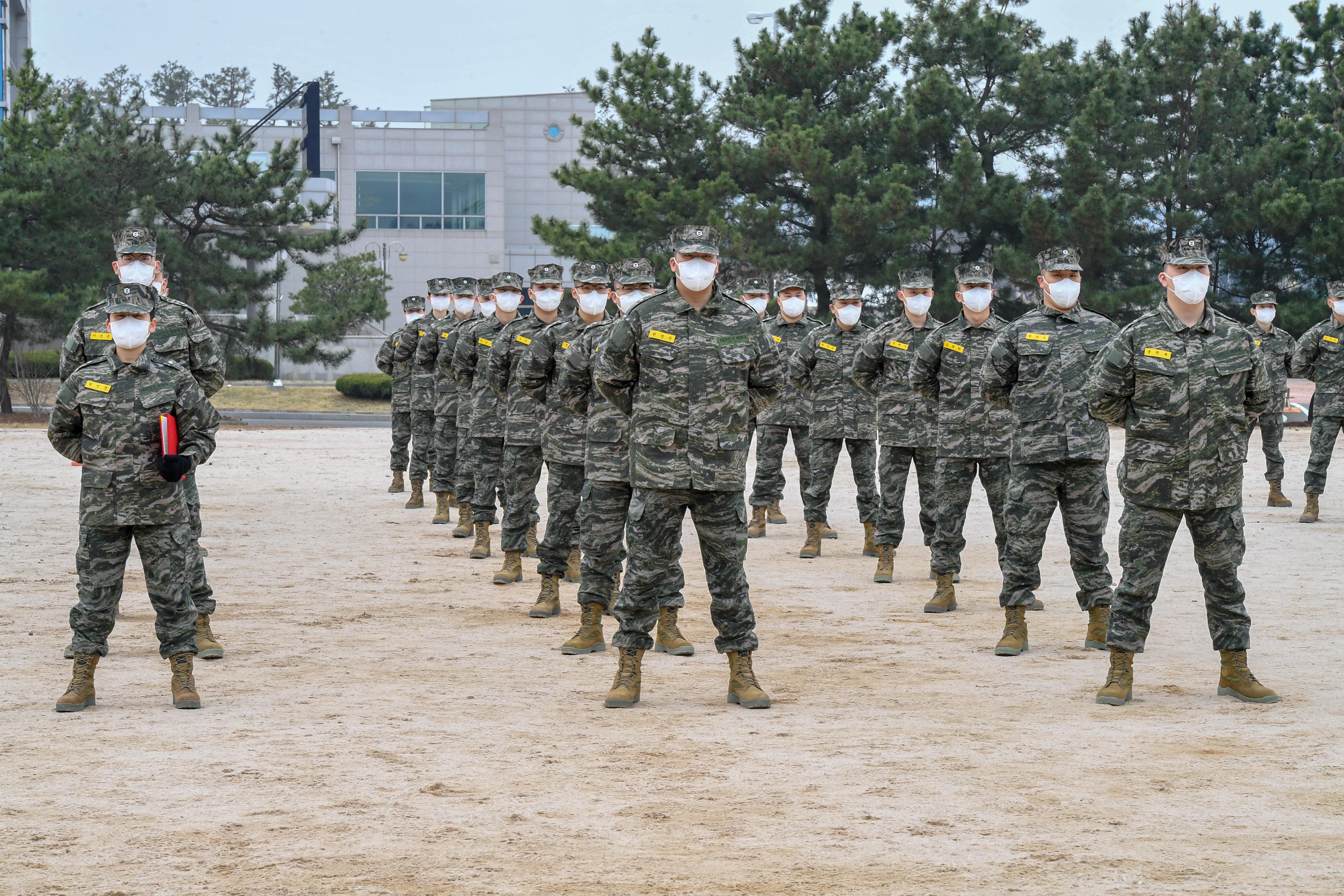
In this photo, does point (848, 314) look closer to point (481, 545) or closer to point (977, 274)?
point (977, 274)

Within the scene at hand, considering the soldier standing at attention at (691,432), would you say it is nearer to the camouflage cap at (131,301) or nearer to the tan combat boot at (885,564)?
the camouflage cap at (131,301)

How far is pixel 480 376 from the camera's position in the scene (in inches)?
546

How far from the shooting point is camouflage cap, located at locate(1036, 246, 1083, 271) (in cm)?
959

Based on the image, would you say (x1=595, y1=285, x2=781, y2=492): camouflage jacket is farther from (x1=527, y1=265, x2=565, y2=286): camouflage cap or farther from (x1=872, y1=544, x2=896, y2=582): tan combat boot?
(x1=872, y1=544, x2=896, y2=582): tan combat boot

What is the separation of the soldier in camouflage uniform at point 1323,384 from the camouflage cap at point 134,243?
12.2 metres

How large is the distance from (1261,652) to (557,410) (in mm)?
4893

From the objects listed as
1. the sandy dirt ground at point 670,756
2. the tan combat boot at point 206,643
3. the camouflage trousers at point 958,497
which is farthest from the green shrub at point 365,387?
the tan combat boot at point 206,643

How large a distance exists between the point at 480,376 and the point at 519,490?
7.23 feet

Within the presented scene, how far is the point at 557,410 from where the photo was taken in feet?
35.4

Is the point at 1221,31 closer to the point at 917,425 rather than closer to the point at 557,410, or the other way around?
the point at 917,425

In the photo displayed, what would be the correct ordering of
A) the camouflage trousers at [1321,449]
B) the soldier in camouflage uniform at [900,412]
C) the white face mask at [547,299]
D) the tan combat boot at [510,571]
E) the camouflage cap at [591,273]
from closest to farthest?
the camouflage cap at [591,273] < the white face mask at [547,299] < the soldier in camouflage uniform at [900,412] < the tan combat boot at [510,571] < the camouflage trousers at [1321,449]

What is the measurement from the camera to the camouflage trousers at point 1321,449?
16.8 m

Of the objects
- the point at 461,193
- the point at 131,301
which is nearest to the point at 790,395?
the point at 131,301

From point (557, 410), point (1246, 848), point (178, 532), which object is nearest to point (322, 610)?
point (557, 410)
